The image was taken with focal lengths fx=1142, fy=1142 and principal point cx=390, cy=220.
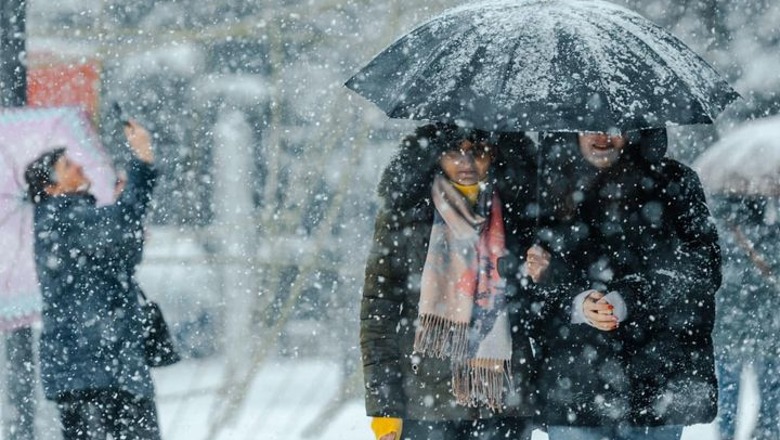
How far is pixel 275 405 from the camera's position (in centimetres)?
769

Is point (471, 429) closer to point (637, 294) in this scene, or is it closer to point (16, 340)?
point (637, 294)

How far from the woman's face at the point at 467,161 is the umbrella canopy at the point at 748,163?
2.18 m

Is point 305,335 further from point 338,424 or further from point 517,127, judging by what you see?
point 517,127

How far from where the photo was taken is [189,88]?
7.23 meters

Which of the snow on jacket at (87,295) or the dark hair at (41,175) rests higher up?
the dark hair at (41,175)

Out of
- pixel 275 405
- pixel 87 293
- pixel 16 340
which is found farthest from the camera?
pixel 275 405

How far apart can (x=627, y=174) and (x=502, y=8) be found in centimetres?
56

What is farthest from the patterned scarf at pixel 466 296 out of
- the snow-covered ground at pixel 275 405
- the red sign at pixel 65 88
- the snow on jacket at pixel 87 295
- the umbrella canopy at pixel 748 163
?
the snow-covered ground at pixel 275 405

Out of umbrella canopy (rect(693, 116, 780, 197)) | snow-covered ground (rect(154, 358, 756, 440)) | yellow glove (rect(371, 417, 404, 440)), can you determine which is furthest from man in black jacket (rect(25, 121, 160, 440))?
snow-covered ground (rect(154, 358, 756, 440))

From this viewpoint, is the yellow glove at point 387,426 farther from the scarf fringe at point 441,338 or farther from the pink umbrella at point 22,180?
the pink umbrella at point 22,180

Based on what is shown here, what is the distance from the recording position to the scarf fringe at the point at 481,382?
10.0 ft

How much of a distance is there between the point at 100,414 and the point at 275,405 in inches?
139

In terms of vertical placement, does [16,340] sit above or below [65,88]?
below

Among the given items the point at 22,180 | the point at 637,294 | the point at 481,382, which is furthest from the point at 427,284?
the point at 22,180
